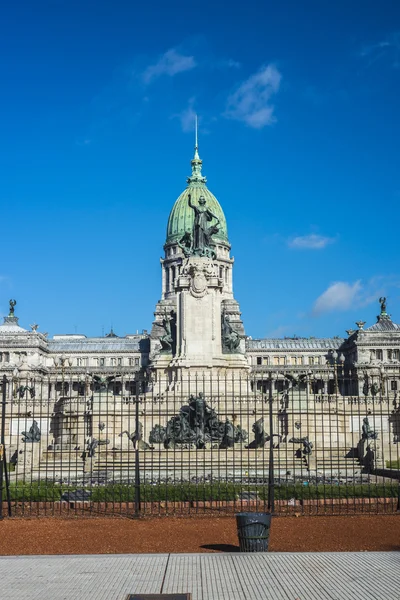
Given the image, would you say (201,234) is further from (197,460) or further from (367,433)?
(197,460)

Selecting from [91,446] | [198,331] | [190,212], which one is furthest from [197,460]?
[190,212]

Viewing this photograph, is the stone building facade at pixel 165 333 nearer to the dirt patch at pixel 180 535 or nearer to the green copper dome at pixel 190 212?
the green copper dome at pixel 190 212

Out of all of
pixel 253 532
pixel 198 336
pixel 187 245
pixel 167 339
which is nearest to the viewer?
pixel 253 532

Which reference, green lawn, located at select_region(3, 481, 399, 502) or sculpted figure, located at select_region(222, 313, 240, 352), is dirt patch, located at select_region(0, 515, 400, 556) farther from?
sculpted figure, located at select_region(222, 313, 240, 352)

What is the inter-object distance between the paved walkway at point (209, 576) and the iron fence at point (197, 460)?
6496 mm

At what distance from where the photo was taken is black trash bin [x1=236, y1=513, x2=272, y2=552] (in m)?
16.1

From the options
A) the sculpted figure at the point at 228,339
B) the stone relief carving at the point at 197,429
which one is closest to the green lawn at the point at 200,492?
the stone relief carving at the point at 197,429

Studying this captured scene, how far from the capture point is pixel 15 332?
4719 inches

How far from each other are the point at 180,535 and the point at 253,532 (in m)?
3.37

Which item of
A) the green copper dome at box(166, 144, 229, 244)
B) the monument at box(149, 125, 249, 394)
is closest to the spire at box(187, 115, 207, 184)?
the green copper dome at box(166, 144, 229, 244)

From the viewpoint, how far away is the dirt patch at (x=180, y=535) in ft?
56.5

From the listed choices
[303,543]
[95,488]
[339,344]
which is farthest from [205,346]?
[339,344]

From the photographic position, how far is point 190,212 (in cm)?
13075

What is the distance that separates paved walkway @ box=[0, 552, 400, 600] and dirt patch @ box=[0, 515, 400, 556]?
1.46 m
